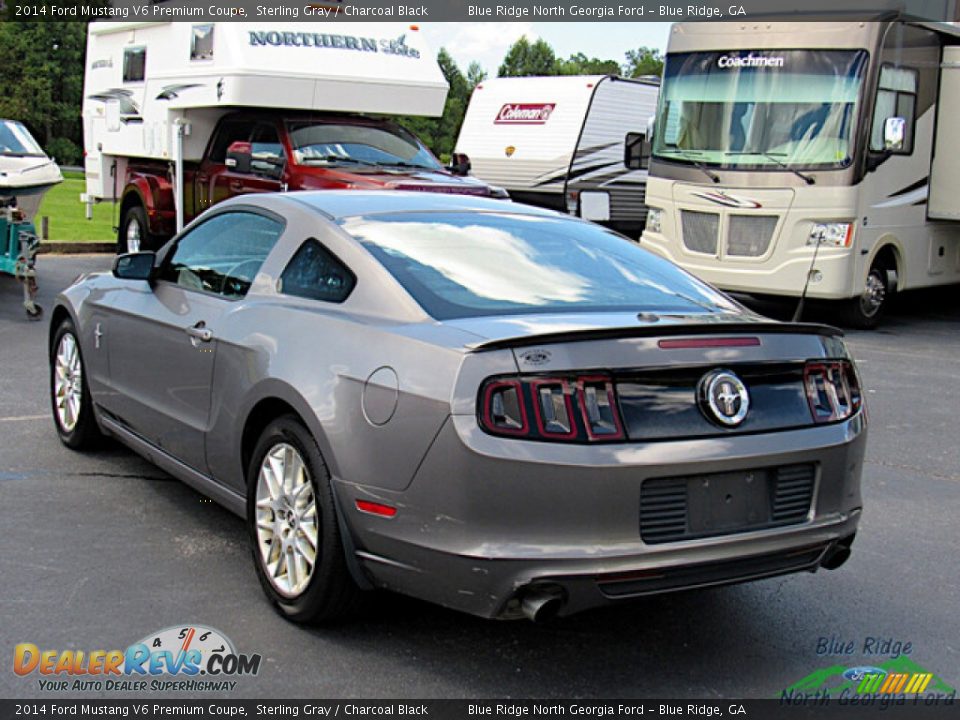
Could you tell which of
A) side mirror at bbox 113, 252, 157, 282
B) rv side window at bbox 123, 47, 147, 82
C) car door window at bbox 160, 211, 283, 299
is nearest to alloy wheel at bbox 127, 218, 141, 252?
rv side window at bbox 123, 47, 147, 82

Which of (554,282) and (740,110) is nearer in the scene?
(554,282)

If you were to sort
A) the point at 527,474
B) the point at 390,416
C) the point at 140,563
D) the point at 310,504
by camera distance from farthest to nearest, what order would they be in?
the point at 140,563, the point at 310,504, the point at 390,416, the point at 527,474

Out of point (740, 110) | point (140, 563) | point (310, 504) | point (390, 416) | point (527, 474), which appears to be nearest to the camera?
point (527, 474)

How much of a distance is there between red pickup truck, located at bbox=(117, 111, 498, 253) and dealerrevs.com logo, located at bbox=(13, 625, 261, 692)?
810cm

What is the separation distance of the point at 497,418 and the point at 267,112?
11115 millimetres

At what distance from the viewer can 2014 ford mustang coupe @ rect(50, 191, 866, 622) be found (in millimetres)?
3570

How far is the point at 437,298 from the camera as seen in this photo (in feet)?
13.7

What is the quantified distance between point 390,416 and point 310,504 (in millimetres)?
584

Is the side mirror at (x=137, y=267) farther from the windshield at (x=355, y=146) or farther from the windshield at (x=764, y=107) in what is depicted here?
the windshield at (x=764, y=107)

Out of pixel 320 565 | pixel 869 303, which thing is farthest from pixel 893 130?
pixel 320 565

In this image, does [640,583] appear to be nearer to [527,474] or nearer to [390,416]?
[527,474]

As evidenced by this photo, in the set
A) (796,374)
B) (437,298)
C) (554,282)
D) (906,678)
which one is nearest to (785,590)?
(906,678)

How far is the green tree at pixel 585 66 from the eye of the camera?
238ft

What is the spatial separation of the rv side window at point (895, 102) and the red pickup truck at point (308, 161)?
418 cm
